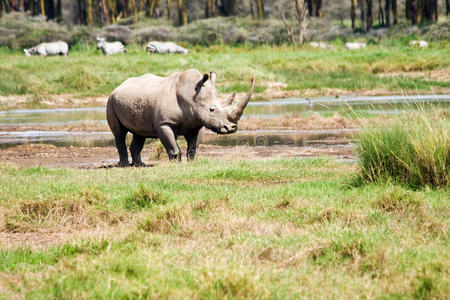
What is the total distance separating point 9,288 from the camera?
5.39m

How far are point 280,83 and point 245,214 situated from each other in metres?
23.0

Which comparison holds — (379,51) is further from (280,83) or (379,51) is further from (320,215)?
(320,215)

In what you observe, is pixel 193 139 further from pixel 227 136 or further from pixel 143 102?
pixel 227 136

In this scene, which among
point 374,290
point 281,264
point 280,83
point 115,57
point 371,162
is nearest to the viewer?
point 374,290

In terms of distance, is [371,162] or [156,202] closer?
[156,202]

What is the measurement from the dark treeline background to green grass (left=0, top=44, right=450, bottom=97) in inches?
394

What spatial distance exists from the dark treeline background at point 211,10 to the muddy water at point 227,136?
65.4ft

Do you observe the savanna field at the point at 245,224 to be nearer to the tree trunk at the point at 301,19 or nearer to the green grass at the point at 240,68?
the green grass at the point at 240,68

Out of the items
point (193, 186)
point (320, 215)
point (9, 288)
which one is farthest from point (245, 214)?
point (9, 288)

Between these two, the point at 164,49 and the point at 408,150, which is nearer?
the point at 408,150

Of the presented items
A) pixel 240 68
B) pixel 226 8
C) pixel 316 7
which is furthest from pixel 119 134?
pixel 226 8

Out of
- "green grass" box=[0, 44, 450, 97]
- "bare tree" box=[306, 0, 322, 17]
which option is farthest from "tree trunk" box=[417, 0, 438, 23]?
"bare tree" box=[306, 0, 322, 17]

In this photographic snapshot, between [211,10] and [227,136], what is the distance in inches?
1604

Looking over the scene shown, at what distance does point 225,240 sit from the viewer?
6.59m
